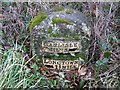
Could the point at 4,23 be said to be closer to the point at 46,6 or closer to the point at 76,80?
the point at 46,6

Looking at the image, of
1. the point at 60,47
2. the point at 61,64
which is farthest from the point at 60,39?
the point at 61,64

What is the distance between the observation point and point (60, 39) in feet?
12.5

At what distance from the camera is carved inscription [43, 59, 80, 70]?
3.95 meters

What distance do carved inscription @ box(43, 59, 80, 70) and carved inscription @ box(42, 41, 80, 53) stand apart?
15 cm

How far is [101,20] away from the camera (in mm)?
4719

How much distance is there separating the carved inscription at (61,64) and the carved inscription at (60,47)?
0.15 m

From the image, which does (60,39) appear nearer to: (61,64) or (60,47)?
(60,47)

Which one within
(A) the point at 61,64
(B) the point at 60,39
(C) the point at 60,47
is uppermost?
(B) the point at 60,39

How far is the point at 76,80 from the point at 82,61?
0.93 feet

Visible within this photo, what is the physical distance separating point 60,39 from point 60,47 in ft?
0.33

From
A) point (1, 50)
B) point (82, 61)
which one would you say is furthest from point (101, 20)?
point (1, 50)

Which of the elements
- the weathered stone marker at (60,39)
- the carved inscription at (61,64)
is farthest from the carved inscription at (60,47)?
the carved inscription at (61,64)

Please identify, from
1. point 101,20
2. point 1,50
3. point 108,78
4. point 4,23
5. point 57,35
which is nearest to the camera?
point 57,35

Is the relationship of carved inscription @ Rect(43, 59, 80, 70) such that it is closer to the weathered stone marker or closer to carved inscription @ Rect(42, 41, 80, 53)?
the weathered stone marker
